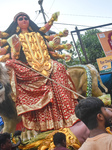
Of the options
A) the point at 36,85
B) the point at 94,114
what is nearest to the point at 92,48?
the point at 36,85

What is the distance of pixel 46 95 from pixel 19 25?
1932mm

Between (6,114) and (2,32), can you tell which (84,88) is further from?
(2,32)

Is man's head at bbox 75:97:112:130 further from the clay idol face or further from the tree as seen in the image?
the tree

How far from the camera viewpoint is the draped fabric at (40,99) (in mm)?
3094

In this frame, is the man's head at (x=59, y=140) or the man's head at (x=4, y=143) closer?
the man's head at (x=59, y=140)

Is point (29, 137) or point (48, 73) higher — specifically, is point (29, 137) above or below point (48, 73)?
below

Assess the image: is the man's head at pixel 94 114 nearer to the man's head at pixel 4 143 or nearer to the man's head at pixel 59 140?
the man's head at pixel 59 140

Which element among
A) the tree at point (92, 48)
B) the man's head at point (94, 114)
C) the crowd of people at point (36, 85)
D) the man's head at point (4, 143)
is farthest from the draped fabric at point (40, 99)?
the tree at point (92, 48)

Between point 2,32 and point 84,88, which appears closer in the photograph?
point 84,88

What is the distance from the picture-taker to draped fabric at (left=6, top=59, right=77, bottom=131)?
3.09 meters

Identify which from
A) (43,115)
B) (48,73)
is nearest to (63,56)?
(48,73)

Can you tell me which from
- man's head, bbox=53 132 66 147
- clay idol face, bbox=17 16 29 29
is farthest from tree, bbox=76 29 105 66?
man's head, bbox=53 132 66 147

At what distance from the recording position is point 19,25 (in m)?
4.17

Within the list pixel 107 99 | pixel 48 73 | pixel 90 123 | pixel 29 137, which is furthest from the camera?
pixel 48 73
